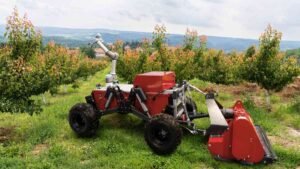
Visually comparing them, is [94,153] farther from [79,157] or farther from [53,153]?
[53,153]

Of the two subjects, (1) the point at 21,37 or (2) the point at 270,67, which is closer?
(1) the point at 21,37

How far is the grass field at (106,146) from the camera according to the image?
8039 millimetres

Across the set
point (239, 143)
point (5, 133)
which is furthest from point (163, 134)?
point (5, 133)

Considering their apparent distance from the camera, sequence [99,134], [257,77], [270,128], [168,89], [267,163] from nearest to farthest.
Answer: [267,163]
[168,89]
[99,134]
[270,128]
[257,77]

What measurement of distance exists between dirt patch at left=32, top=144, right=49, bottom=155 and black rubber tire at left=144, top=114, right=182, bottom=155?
270cm

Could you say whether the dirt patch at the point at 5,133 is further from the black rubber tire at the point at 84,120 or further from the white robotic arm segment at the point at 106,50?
the white robotic arm segment at the point at 106,50

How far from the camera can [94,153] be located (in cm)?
873

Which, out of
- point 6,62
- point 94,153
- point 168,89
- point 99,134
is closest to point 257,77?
point 168,89

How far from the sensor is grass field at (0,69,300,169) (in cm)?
804

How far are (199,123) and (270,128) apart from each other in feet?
7.24

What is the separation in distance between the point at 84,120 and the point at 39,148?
135 cm

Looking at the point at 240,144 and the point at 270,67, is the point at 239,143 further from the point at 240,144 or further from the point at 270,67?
the point at 270,67

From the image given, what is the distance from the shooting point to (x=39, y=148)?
932cm

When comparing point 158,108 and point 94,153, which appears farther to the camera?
point 158,108
